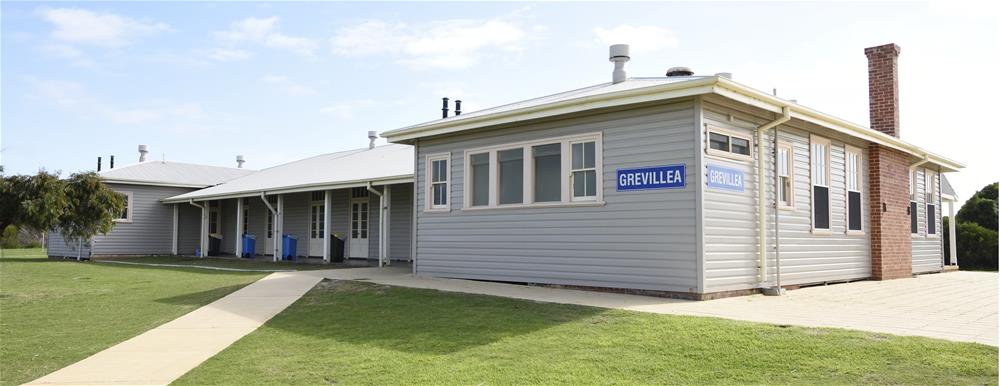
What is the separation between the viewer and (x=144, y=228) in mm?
26312

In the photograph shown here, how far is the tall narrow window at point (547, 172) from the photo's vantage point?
11867 mm

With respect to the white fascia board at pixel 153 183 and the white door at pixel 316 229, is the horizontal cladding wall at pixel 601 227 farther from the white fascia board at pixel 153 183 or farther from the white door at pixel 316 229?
the white fascia board at pixel 153 183

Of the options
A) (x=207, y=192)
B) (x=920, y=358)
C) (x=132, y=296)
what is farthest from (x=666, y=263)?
(x=207, y=192)

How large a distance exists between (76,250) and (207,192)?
499 centimetres

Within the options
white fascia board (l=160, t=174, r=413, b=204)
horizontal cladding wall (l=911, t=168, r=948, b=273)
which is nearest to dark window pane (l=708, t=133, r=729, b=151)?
white fascia board (l=160, t=174, r=413, b=204)

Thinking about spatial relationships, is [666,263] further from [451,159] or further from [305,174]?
[305,174]

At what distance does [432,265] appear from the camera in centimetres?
1391

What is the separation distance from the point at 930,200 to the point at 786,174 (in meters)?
8.33

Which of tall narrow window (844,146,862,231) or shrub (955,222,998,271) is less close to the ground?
tall narrow window (844,146,862,231)

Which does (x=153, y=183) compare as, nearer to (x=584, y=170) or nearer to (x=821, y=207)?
(x=584, y=170)

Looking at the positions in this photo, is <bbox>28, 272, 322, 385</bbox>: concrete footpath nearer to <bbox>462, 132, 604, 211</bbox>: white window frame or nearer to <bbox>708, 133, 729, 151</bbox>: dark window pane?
<bbox>462, 132, 604, 211</bbox>: white window frame

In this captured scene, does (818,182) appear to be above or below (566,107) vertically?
below

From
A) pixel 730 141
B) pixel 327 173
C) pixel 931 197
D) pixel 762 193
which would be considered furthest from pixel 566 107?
pixel 327 173

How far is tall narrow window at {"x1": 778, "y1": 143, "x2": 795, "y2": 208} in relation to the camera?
11.9 meters
